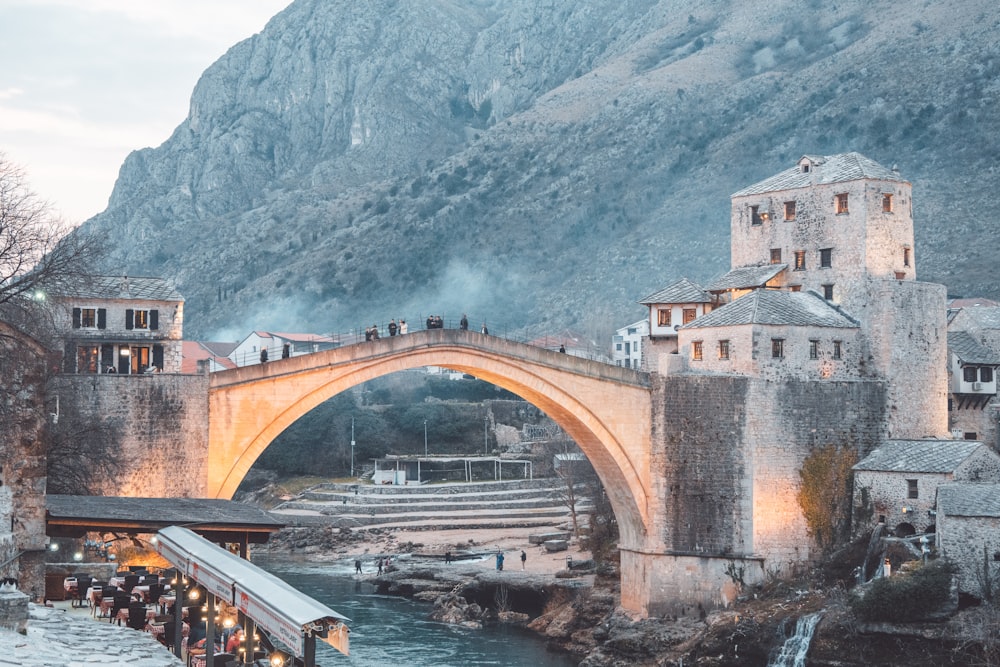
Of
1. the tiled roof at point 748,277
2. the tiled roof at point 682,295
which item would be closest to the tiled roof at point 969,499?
the tiled roof at point 748,277

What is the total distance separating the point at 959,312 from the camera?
62.5 metres

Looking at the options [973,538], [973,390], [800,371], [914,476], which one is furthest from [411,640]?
[973,390]

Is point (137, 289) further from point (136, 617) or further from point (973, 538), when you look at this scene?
point (973, 538)

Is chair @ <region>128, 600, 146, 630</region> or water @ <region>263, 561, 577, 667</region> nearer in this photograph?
chair @ <region>128, 600, 146, 630</region>

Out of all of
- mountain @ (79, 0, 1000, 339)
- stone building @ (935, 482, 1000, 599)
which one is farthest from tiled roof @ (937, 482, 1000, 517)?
mountain @ (79, 0, 1000, 339)

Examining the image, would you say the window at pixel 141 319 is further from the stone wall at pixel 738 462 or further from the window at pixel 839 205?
the window at pixel 839 205

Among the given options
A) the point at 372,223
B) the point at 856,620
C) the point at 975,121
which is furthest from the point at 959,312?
the point at 372,223

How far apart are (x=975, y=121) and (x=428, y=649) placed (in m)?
98.9

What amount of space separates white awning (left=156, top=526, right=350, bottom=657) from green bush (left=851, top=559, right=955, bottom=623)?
23.2 meters

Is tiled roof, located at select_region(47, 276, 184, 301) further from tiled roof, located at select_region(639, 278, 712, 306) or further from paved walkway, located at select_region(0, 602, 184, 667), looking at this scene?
paved walkway, located at select_region(0, 602, 184, 667)

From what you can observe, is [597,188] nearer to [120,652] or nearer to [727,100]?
[727,100]

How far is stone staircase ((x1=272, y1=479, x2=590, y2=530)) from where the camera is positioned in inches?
3110

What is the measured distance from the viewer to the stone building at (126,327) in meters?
56.8

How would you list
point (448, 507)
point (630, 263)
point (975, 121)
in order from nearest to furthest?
point (448, 507)
point (975, 121)
point (630, 263)
